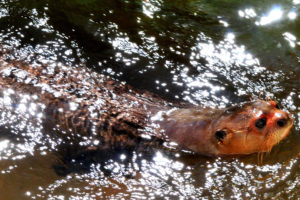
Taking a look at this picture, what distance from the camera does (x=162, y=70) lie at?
4953mm

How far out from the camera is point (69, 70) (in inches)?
173

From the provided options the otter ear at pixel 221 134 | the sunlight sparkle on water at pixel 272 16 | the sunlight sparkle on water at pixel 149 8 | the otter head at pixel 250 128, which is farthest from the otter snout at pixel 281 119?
the sunlight sparkle on water at pixel 149 8

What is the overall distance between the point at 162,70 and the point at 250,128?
5.65 ft

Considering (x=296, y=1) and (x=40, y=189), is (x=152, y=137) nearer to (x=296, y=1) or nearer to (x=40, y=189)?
(x=40, y=189)

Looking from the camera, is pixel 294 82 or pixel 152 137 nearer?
pixel 152 137

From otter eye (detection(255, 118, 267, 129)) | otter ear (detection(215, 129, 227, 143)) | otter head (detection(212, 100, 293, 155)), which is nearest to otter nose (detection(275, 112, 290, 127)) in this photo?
otter head (detection(212, 100, 293, 155))

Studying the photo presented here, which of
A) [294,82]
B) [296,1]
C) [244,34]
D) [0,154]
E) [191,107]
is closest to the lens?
[0,154]

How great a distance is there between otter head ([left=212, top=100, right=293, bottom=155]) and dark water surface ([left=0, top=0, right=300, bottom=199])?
0.20 m

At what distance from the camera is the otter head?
3.52m

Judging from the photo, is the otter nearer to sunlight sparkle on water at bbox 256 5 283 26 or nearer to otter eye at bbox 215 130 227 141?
otter eye at bbox 215 130 227 141

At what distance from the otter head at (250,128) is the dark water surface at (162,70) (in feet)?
0.65

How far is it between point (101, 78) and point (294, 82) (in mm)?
2399

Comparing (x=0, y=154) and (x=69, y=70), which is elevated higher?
(x=69, y=70)

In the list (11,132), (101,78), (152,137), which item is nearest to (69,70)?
(101,78)
